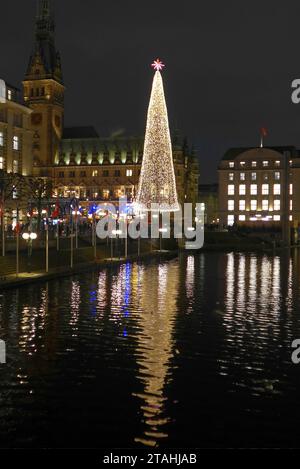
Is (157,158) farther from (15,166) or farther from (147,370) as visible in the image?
(147,370)

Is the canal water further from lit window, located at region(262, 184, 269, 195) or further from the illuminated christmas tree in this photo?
lit window, located at region(262, 184, 269, 195)

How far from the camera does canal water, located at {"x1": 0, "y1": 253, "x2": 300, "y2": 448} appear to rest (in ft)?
50.8

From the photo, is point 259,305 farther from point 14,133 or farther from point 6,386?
point 14,133

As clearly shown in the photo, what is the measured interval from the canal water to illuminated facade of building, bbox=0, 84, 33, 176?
7058 centimetres

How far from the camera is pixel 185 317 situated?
3262 centimetres

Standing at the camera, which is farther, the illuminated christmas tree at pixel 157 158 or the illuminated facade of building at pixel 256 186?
the illuminated facade of building at pixel 256 186

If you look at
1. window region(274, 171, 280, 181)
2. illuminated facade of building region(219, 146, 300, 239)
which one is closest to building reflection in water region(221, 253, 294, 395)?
illuminated facade of building region(219, 146, 300, 239)

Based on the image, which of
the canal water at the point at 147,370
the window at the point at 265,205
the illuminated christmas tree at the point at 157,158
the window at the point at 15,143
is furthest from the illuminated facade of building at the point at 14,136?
the window at the point at 265,205

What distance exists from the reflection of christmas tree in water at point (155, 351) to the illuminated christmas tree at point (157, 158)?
104 ft

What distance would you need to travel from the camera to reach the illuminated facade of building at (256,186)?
Answer: 192 m

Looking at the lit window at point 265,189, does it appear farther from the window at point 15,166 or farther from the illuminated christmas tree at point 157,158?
the illuminated christmas tree at point 157,158

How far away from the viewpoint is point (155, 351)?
24.1m
